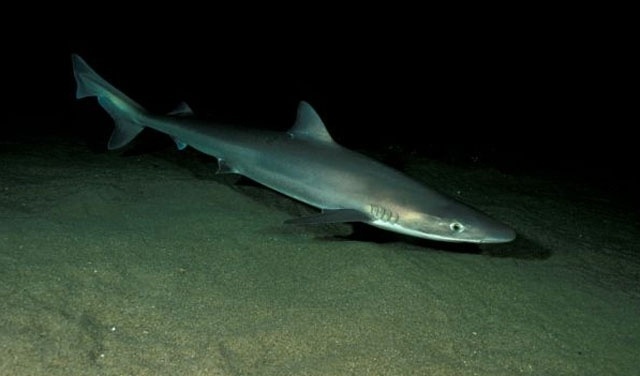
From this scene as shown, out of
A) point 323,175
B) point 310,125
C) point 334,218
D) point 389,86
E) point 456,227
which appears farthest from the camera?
point 389,86

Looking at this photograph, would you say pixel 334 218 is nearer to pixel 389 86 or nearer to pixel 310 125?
pixel 310 125

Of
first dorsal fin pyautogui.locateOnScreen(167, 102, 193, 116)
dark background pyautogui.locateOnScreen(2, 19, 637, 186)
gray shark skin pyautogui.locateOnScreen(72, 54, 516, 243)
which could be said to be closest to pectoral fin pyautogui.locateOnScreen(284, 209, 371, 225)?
gray shark skin pyautogui.locateOnScreen(72, 54, 516, 243)

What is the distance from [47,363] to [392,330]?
226 cm

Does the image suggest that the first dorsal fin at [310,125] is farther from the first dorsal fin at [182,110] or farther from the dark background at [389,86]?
the first dorsal fin at [182,110]

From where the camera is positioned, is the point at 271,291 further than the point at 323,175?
No

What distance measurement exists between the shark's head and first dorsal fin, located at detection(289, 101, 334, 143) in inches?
48.4

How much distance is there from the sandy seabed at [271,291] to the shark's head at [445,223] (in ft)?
1.03

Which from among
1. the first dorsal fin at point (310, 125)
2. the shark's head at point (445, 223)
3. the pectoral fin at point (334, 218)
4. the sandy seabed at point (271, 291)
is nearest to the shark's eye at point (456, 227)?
the shark's head at point (445, 223)

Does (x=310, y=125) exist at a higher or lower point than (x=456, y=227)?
higher

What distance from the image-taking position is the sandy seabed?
3027 millimetres

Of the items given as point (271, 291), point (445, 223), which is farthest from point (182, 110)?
point (445, 223)

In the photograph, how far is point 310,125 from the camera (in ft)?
18.5

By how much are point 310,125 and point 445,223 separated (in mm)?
2075

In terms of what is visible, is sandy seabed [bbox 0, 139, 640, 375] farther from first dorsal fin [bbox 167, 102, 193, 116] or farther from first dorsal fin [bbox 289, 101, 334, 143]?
first dorsal fin [bbox 167, 102, 193, 116]
